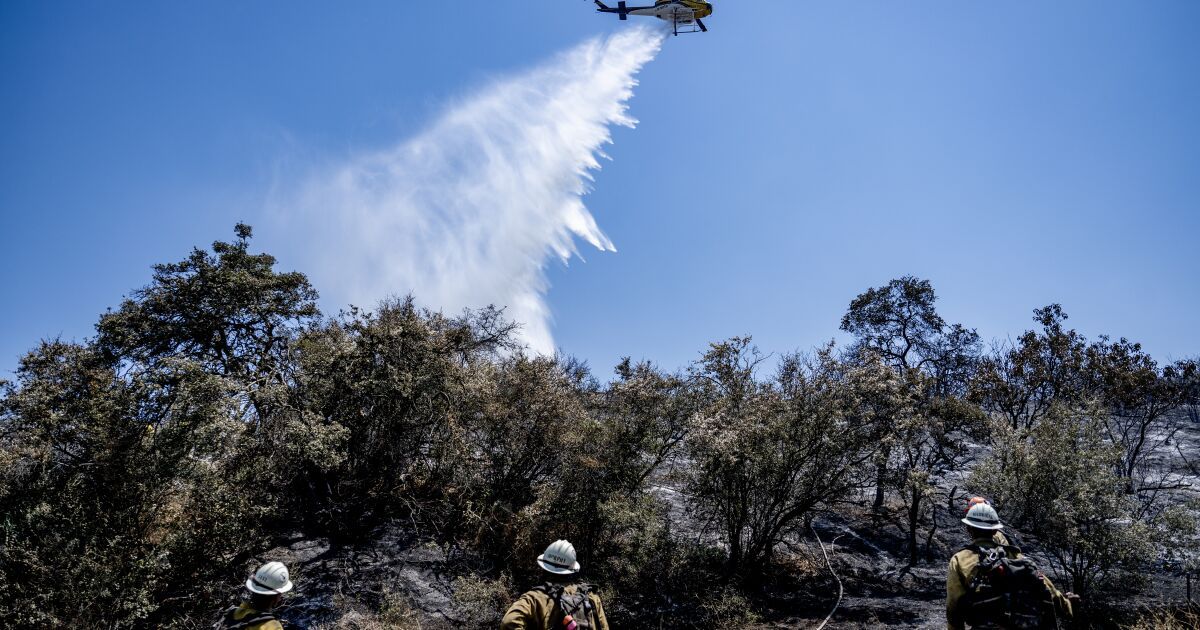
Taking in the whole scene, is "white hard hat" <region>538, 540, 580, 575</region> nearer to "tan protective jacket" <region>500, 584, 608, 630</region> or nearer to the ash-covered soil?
"tan protective jacket" <region>500, 584, 608, 630</region>

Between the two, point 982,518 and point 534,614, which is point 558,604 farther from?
point 982,518

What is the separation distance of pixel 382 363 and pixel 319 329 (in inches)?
141

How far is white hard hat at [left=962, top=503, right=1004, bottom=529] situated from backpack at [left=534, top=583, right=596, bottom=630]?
4.20 meters

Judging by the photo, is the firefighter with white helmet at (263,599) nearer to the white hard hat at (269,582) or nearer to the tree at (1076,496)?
the white hard hat at (269,582)

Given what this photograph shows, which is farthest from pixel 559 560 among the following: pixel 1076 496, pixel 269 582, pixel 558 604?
pixel 1076 496

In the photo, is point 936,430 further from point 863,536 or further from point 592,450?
point 592,450

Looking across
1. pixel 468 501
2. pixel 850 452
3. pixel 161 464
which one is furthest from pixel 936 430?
pixel 161 464

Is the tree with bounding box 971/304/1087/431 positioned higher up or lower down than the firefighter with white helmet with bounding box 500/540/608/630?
higher up

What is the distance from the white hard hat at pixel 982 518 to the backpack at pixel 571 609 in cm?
420

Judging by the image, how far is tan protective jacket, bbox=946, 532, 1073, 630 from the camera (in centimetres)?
585

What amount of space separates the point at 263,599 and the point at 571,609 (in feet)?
9.74

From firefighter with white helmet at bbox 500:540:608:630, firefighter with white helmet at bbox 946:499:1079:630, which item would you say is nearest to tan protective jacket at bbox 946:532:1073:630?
firefighter with white helmet at bbox 946:499:1079:630

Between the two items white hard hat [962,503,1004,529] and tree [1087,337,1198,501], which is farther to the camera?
tree [1087,337,1198,501]

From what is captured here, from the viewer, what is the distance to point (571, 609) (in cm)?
571
